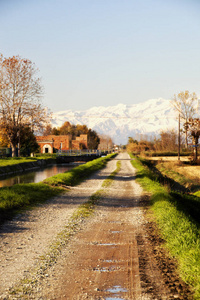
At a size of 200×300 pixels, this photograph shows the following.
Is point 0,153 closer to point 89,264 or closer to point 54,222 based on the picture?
point 54,222

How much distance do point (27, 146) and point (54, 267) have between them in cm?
6433

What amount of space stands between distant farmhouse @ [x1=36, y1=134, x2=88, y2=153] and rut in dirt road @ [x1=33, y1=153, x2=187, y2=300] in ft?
238

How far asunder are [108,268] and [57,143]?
99.5 m

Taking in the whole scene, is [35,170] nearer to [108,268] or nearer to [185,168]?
[185,168]

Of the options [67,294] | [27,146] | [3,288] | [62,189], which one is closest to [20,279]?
[3,288]

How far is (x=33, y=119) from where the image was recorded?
4725 centimetres

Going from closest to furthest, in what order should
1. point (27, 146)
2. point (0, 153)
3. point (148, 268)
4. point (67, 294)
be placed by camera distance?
point (67, 294), point (148, 268), point (0, 153), point (27, 146)

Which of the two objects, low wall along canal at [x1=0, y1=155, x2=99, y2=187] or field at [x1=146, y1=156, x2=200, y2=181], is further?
field at [x1=146, y1=156, x2=200, y2=181]

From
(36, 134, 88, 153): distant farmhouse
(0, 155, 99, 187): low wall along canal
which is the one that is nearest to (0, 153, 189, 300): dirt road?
(0, 155, 99, 187): low wall along canal

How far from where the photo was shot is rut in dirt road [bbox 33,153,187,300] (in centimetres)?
489

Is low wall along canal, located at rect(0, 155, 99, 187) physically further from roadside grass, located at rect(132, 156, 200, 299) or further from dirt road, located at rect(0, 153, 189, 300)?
roadside grass, located at rect(132, 156, 200, 299)

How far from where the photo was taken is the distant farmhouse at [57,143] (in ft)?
284

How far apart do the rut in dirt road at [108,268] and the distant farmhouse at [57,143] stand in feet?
238

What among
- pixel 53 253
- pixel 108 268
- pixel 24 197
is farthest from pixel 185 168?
pixel 108 268
